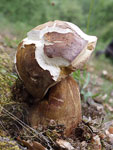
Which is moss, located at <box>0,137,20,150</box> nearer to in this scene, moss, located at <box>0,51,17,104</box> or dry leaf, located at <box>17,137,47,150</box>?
dry leaf, located at <box>17,137,47,150</box>

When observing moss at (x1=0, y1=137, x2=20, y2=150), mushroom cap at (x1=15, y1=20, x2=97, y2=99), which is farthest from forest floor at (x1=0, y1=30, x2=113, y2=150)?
mushroom cap at (x1=15, y1=20, x2=97, y2=99)

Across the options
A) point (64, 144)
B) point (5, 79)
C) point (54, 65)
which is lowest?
point (64, 144)

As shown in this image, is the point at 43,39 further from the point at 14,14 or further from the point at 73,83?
the point at 14,14

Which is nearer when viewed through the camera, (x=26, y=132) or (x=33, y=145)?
(x=33, y=145)

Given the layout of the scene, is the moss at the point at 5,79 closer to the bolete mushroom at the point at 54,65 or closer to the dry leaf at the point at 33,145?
the bolete mushroom at the point at 54,65

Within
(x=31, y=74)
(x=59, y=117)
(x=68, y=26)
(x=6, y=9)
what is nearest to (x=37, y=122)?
(x=59, y=117)

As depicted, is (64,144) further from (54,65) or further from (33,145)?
(54,65)

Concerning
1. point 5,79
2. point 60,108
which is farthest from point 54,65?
point 5,79
